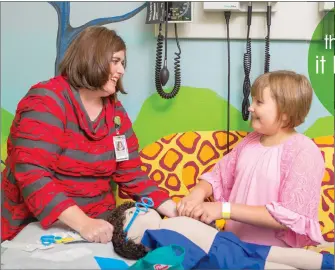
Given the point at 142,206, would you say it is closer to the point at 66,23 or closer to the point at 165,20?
the point at 165,20

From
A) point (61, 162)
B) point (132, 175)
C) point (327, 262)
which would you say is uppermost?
point (61, 162)

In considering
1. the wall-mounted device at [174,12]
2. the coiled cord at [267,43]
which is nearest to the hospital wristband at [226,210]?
the coiled cord at [267,43]

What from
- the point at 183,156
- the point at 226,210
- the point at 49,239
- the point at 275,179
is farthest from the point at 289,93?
the point at 49,239

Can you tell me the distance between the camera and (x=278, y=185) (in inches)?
67.3

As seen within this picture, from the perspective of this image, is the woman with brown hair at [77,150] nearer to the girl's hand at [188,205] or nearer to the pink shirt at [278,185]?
the girl's hand at [188,205]

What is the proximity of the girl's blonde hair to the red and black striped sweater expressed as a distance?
0.53 m

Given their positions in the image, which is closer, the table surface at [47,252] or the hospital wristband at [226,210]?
the table surface at [47,252]

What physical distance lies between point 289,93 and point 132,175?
0.65 meters

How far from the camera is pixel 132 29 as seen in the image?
2.11 meters

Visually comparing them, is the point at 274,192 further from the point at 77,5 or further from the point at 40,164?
the point at 77,5

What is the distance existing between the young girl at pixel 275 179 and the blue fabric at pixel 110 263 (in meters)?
0.31

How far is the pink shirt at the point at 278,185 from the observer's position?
5.32ft

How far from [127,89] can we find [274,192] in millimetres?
761

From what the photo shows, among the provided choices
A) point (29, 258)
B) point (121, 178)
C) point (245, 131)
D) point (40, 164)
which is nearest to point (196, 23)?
point (245, 131)
